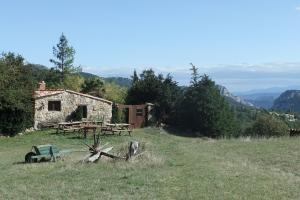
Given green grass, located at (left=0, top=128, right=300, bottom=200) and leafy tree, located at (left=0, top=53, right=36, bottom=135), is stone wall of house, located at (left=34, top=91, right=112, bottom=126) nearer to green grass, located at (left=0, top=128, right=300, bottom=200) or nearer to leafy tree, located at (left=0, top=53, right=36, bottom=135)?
leafy tree, located at (left=0, top=53, right=36, bottom=135)

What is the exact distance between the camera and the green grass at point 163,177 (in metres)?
15.4

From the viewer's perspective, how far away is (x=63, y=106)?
172 feet

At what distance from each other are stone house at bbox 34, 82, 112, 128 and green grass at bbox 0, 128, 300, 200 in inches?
893

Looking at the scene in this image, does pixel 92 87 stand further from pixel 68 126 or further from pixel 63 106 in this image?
pixel 68 126

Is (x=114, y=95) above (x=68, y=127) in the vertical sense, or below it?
above

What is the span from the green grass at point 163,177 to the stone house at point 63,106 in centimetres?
2268

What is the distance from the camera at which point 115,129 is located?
146 feet

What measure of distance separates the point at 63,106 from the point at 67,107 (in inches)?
17.1

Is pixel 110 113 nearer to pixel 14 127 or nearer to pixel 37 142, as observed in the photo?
pixel 14 127

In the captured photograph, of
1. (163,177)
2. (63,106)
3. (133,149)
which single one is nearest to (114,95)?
(63,106)

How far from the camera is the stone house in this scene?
5119 centimetres

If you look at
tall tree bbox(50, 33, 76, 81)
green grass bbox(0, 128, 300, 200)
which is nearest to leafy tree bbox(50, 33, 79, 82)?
tall tree bbox(50, 33, 76, 81)

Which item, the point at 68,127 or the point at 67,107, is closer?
the point at 68,127

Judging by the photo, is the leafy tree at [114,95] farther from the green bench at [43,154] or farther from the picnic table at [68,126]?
the green bench at [43,154]
